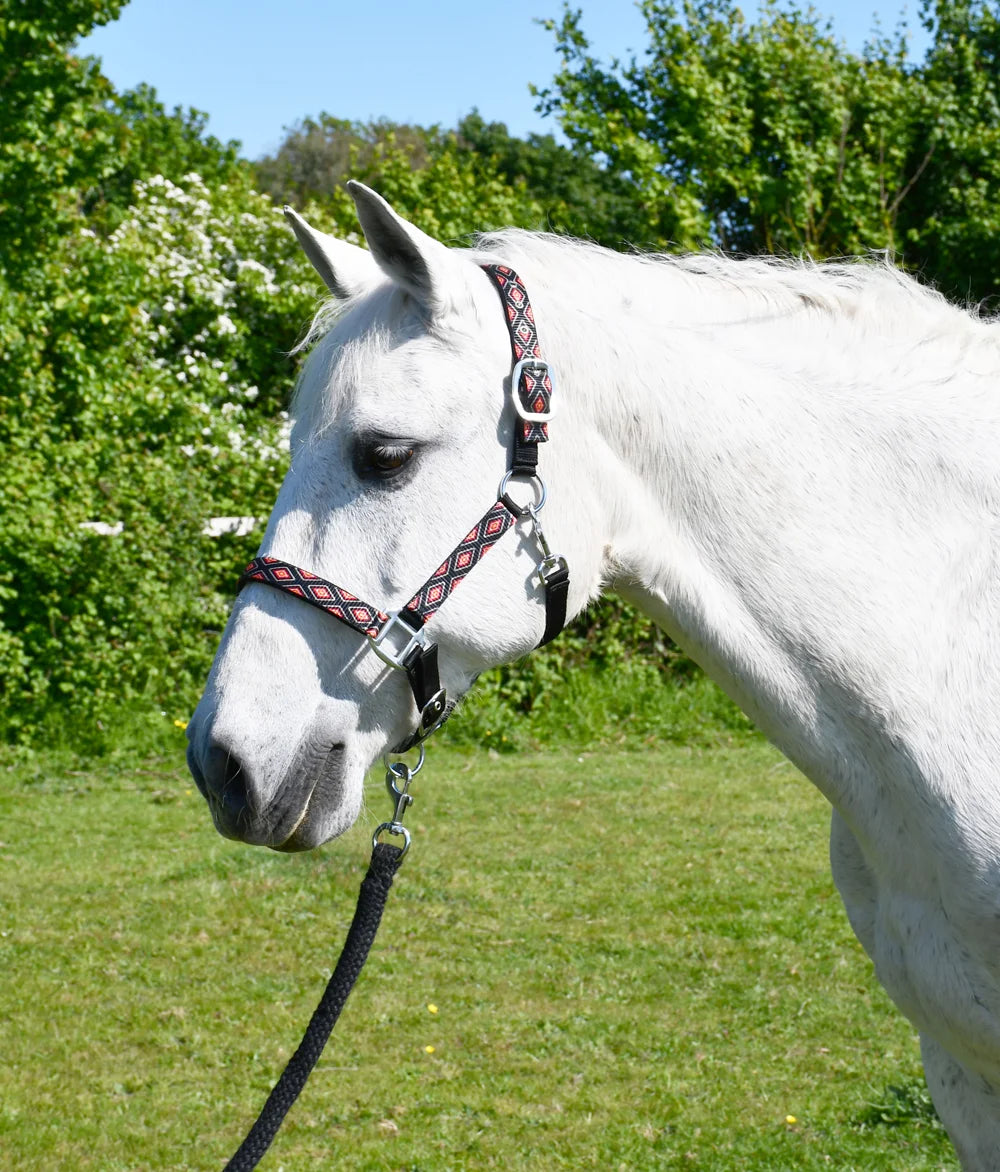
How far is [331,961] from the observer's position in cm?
515

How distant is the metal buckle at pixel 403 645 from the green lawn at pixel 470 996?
2489 millimetres

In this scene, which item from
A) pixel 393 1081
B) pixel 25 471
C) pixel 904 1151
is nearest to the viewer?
pixel 904 1151

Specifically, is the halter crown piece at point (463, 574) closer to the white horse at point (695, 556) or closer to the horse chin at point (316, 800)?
the white horse at point (695, 556)

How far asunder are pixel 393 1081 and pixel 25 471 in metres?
5.61

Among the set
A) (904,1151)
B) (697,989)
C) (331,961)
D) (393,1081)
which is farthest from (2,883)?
(904,1151)

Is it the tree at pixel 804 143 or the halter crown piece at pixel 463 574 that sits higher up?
the tree at pixel 804 143

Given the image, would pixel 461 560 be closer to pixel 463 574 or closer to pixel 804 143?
pixel 463 574

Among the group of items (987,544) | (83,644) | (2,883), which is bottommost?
(2,883)

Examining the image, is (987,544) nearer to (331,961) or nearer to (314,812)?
(314,812)

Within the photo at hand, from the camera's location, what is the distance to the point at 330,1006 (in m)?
2.03

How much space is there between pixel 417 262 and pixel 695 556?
2.20 feet

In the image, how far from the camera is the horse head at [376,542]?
175 centimetres

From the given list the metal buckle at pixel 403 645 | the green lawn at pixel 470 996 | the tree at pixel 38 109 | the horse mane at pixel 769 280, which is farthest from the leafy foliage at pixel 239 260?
the metal buckle at pixel 403 645

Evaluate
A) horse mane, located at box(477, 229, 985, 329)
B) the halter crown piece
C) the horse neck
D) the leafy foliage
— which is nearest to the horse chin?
the halter crown piece
